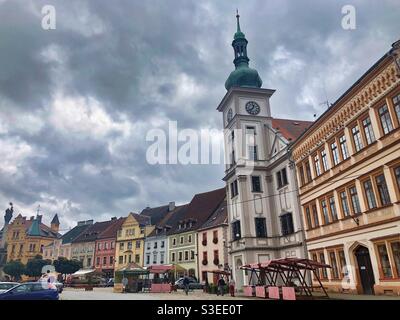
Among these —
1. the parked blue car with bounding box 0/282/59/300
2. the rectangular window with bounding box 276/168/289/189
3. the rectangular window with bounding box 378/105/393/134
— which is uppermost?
the rectangular window with bounding box 276/168/289/189

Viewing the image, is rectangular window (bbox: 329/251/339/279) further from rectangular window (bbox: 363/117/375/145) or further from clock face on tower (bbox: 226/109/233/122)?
clock face on tower (bbox: 226/109/233/122)

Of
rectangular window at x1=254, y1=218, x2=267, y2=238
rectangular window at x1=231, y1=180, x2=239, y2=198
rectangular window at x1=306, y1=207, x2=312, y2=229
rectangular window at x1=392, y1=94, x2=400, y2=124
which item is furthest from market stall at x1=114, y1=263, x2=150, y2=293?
rectangular window at x1=392, y1=94, x2=400, y2=124

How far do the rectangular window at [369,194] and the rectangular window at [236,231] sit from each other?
52.1ft

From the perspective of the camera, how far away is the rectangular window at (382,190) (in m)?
18.4

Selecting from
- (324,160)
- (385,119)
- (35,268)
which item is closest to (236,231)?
(324,160)

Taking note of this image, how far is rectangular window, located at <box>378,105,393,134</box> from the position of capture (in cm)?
1814

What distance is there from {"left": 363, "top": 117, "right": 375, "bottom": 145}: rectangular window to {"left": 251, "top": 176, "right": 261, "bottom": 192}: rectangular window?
1542cm

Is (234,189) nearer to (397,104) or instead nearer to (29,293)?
(397,104)

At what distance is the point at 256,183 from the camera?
34.7m

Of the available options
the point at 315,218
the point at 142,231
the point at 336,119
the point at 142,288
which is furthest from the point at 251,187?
the point at 142,231

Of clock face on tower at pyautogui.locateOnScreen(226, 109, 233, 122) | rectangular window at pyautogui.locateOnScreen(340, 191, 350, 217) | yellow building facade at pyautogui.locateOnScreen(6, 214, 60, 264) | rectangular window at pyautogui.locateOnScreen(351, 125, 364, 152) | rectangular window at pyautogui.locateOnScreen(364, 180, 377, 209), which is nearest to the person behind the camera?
rectangular window at pyautogui.locateOnScreen(364, 180, 377, 209)

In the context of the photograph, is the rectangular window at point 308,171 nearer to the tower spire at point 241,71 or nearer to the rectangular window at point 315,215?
the rectangular window at point 315,215
